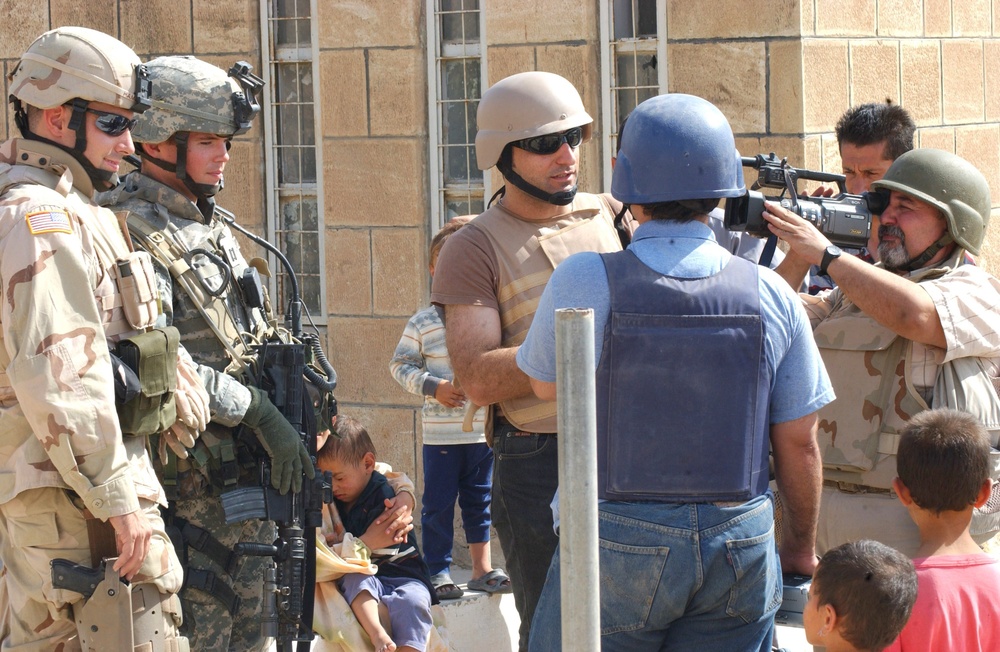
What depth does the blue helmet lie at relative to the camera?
2.58m

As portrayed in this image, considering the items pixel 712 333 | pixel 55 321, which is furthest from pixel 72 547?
pixel 712 333

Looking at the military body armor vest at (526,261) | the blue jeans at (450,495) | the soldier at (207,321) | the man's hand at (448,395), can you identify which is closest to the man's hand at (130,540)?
the soldier at (207,321)

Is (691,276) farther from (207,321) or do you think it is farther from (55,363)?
(207,321)

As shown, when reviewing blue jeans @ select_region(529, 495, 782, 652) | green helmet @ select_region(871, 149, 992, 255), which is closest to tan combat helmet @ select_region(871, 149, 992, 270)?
green helmet @ select_region(871, 149, 992, 255)

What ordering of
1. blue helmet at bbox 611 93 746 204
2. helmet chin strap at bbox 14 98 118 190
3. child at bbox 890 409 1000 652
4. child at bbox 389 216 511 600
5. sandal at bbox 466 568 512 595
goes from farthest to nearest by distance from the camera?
1. child at bbox 389 216 511 600
2. sandal at bbox 466 568 512 595
3. helmet chin strap at bbox 14 98 118 190
4. child at bbox 890 409 1000 652
5. blue helmet at bbox 611 93 746 204

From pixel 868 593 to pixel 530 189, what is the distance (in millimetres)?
1437

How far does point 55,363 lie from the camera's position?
9.98 feet

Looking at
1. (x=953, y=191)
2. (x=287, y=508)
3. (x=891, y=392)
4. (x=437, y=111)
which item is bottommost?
(x=287, y=508)

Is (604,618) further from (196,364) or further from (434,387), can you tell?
(434,387)

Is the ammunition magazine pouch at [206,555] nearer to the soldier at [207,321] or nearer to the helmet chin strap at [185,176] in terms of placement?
the soldier at [207,321]

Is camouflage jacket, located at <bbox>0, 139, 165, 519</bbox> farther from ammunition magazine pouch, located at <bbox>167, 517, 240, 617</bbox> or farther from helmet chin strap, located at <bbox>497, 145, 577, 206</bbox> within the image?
helmet chin strap, located at <bbox>497, 145, 577, 206</bbox>

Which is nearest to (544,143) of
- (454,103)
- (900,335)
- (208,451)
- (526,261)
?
(526,261)

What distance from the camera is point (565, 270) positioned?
2535 millimetres

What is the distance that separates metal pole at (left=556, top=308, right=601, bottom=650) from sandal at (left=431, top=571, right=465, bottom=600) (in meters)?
3.37
